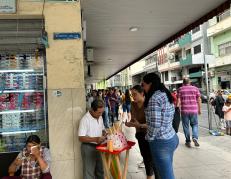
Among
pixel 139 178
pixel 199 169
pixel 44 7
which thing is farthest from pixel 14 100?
pixel 199 169

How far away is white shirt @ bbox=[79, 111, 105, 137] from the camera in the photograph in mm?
4059

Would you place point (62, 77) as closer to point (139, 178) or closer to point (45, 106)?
point (45, 106)

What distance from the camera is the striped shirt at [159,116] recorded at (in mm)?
3443

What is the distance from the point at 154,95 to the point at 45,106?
176 centimetres

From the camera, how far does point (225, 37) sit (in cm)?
2858

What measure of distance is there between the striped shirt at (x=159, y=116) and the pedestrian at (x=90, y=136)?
860mm

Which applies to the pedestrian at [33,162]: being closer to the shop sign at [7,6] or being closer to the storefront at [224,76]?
the shop sign at [7,6]

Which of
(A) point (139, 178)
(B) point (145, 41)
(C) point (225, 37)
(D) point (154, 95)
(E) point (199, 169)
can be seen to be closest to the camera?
(D) point (154, 95)

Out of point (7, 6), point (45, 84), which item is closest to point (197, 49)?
point (45, 84)

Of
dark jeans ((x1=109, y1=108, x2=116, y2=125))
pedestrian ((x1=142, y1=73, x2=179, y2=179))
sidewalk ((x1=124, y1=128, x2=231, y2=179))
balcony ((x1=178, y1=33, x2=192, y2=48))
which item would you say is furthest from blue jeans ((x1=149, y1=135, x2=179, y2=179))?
balcony ((x1=178, y1=33, x2=192, y2=48))

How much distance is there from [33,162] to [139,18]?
3.76m

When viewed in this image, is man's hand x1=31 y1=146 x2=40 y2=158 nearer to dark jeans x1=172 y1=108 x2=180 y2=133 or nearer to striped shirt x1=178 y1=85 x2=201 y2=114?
dark jeans x1=172 y1=108 x2=180 y2=133

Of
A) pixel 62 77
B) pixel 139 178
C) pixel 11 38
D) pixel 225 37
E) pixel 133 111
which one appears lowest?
pixel 139 178

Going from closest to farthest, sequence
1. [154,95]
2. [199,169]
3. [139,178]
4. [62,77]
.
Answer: [154,95] < [62,77] < [139,178] < [199,169]
